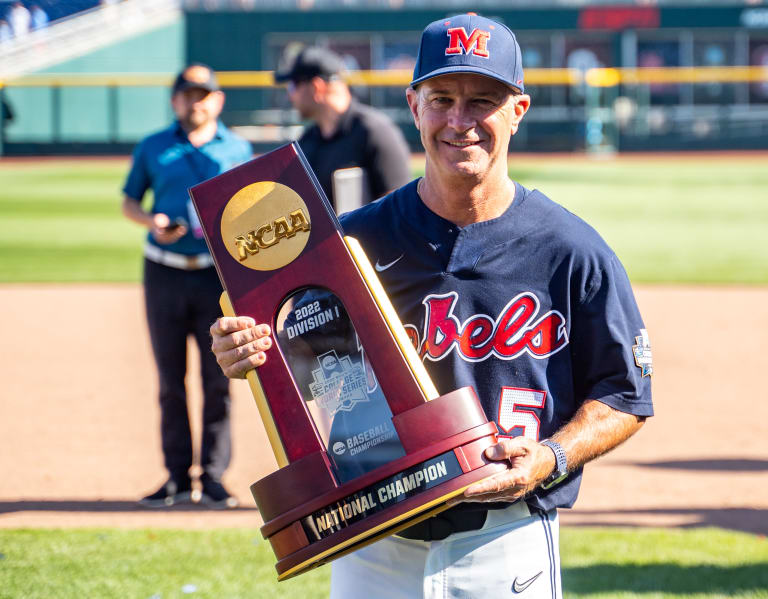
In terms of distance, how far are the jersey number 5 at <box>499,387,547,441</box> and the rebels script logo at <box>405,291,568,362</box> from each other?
0.26ft

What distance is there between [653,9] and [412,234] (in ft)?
118

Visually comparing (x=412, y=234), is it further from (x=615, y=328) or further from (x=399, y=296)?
(x=615, y=328)

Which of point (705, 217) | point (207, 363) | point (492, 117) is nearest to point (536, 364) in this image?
point (492, 117)

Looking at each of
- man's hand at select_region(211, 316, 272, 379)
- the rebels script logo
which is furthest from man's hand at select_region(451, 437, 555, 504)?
man's hand at select_region(211, 316, 272, 379)

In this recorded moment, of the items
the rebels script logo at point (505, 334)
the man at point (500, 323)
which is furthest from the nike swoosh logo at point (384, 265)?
the rebels script logo at point (505, 334)

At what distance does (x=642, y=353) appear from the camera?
2.33 meters

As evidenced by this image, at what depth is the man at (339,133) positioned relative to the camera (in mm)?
5422

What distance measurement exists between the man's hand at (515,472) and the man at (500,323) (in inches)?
3.3

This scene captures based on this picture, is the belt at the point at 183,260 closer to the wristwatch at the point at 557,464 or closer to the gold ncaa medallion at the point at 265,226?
the gold ncaa medallion at the point at 265,226

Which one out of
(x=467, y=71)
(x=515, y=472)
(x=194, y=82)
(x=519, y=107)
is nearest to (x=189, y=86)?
(x=194, y=82)

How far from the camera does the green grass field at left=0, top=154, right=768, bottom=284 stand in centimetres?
1402

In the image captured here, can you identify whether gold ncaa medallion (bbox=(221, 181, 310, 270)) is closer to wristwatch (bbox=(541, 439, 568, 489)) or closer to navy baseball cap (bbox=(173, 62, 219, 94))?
wristwatch (bbox=(541, 439, 568, 489))

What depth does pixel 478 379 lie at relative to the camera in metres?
2.28

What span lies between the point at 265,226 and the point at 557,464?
2.55ft
